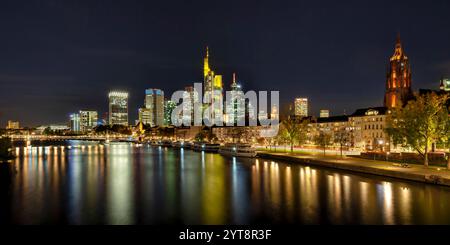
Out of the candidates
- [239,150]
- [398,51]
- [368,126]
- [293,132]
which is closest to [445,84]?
[398,51]

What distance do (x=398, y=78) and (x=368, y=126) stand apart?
109 feet

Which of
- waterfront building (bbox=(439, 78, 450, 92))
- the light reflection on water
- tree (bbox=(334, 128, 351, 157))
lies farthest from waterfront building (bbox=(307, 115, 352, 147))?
the light reflection on water

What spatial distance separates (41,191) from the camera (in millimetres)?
30875

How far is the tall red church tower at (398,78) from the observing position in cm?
10938

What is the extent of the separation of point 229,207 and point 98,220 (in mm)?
8230

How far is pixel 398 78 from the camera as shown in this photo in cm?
11069

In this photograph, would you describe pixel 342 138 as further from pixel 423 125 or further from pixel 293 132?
pixel 423 125

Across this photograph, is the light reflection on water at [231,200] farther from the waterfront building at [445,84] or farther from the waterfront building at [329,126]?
the waterfront building at [445,84]

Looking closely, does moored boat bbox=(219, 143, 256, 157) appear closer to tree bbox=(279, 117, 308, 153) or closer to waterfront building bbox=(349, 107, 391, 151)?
tree bbox=(279, 117, 308, 153)

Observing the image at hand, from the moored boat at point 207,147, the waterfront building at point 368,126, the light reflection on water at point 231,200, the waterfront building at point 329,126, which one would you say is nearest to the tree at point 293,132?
the waterfront building at point 368,126

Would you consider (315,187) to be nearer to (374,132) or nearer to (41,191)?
(41,191)
